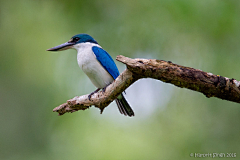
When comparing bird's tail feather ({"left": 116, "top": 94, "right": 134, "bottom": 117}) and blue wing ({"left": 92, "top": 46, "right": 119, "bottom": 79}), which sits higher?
blue wing ({"left": 92, "top": 46, "right": 119, "bottom": 79})

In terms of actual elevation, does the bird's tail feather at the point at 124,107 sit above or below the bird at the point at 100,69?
below

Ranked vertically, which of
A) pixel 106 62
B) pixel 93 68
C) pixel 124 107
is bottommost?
pixel 124 107

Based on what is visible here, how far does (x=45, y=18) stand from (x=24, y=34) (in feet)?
2.21

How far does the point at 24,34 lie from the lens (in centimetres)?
591

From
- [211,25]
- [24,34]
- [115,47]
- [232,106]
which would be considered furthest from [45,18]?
[232,106]

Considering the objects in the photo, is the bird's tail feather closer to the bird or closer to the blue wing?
the bird

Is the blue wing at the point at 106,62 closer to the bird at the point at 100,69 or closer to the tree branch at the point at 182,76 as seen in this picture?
the bird at the point at 100,69

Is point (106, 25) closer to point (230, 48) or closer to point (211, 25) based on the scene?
point (211, 25)

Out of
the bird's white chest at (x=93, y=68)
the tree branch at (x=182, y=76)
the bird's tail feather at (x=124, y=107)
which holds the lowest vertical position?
the tree branch at (x=182, y=76)

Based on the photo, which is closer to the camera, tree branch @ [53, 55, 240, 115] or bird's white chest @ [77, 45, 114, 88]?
tree branch @ [53, 55, 240, 115]

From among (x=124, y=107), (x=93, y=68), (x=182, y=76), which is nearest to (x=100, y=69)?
(x=93, y=68)

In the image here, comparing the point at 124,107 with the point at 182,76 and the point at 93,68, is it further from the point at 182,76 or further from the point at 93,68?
the point at 182,76

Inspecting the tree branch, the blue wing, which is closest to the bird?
the blue wing

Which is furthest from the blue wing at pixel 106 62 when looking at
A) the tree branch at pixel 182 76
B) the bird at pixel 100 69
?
the tree branch at pixel 182 76
